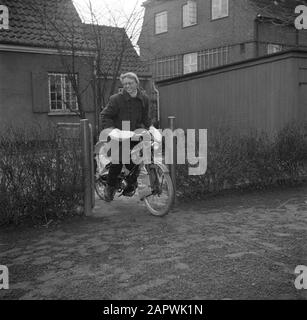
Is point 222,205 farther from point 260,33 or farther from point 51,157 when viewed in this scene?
point 260,33

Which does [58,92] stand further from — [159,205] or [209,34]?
[209,34]

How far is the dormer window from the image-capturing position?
95.0 ft

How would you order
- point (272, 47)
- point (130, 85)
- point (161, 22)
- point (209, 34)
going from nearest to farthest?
point (130, 85)
point (272, 47)
point (209, 34)
point (161, 22)

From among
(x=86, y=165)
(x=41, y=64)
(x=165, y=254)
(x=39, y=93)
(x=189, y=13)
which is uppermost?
(x=189, y=13)

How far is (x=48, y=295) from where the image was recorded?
11.3 ft

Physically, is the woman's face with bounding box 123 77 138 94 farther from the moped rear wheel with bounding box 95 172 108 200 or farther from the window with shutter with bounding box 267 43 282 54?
the window with shutter with bounding box 267 43 282 54

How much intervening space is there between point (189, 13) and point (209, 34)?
258cm

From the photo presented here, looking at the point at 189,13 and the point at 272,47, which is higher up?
the point at 189,13

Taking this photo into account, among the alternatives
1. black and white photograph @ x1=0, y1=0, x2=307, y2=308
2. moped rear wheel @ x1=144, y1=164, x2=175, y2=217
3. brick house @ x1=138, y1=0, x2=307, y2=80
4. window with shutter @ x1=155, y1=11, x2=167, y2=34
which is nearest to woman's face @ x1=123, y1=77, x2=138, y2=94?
black and white photograph @ x1=0, y1=0, x2=307, y2=308

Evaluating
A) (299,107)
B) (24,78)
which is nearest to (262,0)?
(24,78)

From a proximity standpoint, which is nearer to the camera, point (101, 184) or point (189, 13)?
point (101, 184)

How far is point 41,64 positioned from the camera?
17500 mm

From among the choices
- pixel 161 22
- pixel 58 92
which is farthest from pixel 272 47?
pixel 58 92

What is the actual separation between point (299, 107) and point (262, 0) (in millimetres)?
17598
